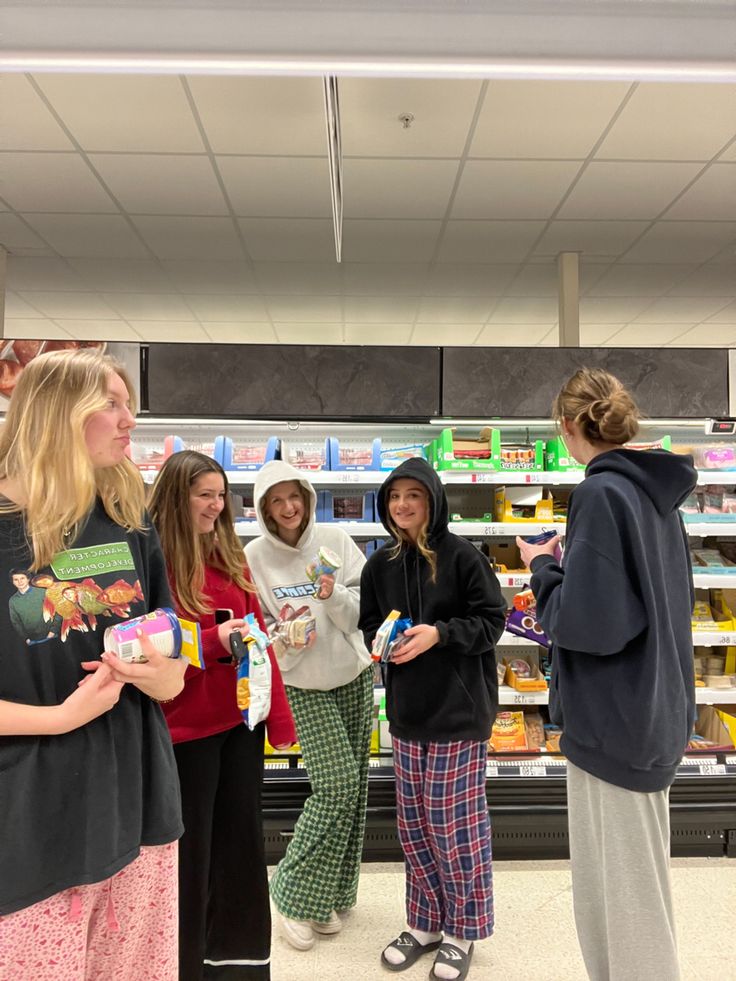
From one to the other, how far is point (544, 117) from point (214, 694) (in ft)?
9.56

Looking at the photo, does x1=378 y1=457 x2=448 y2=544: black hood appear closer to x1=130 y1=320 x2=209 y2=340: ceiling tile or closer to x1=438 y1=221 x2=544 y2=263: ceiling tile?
x1=438 y1=221 x2=544 y2=263: ceiling tile

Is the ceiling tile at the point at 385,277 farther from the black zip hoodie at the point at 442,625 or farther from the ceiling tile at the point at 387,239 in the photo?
the black zip hoodie at the point at 442,625

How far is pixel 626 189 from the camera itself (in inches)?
150

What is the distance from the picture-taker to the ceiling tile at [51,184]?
3527 mm

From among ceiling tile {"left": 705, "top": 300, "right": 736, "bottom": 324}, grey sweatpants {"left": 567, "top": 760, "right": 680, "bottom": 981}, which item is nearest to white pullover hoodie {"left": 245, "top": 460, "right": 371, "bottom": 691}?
grey sweatpants {"left": 567, "top": 760, "right": 680, "bottom": 981}

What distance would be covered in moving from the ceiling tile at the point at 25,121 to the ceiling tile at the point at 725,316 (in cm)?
535

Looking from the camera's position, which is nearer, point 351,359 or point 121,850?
point 121,850

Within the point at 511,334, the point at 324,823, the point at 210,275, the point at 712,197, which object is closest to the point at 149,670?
the point at 324,823

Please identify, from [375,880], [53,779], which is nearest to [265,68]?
[53,779]

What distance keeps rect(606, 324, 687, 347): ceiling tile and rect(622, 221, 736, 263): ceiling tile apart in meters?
1.82

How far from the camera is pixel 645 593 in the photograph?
67.6 inches

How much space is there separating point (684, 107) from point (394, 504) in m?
2.28

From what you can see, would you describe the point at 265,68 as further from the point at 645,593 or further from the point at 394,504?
the point at 394,504

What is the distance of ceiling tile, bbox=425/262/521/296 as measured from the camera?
4.96 metres
